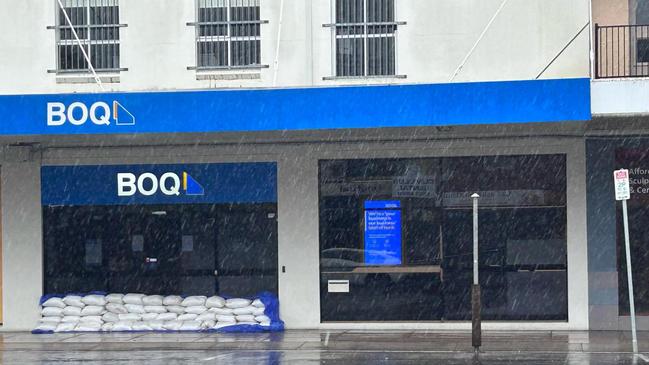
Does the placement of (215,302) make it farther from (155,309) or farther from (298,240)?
(298,240)

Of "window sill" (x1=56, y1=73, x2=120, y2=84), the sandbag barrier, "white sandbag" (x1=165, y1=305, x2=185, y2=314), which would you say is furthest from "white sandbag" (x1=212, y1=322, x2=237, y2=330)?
"window sill" (x1=56, y1=73, x2=120, y2=84)

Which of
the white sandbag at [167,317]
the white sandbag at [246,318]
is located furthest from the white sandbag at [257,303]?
the white sandbag at [167,317]

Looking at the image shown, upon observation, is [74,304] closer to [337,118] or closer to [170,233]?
[170,233]

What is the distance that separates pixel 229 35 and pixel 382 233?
4699mm

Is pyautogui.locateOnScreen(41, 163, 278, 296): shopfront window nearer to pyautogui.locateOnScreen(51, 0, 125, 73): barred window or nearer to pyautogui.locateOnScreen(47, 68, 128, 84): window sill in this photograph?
pyautogui.locateOnScreen(47, 68, 128, 84): window sill

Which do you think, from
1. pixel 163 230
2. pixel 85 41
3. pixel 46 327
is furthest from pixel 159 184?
pixel 46 327

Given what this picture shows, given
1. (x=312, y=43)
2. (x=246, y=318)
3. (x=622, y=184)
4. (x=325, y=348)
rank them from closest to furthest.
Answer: (x=622, y=184) → (x=325, y=348) → (x=312, y=43) → (x=246, y=318)

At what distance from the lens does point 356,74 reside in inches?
744

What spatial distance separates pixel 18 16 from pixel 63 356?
23.1 feet

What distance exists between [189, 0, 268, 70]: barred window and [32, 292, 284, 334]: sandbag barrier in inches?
175

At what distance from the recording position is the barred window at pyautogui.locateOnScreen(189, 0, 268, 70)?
1905 cm

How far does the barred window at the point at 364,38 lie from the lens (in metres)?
18.8

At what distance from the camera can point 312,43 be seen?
1877cm

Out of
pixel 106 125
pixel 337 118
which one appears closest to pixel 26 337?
pixel 106 125
